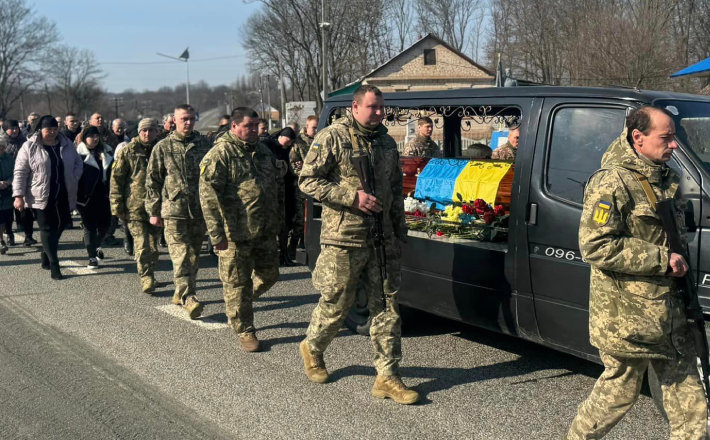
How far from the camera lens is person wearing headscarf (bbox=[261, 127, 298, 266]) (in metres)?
9.32

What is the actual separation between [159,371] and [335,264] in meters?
1.68

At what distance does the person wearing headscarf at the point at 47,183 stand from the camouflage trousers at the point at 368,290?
5100 mm

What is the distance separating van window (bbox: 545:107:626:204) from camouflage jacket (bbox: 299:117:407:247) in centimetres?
104

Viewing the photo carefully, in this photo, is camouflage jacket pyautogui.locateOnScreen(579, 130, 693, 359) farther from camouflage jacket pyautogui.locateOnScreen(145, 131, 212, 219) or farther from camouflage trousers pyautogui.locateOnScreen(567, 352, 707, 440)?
camouflage jacket pyautogui.locateOnScreen(145, 131, 212, 219)

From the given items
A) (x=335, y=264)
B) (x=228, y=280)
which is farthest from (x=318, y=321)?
(x=228, y=280)

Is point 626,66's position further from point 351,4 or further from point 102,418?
point 102,418

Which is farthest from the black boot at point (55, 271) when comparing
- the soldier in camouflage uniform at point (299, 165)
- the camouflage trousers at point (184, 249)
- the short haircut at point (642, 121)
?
the short haircut at point (642, 121)

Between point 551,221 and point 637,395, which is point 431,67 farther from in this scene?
point 637,395

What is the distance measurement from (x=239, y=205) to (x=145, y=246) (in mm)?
2647

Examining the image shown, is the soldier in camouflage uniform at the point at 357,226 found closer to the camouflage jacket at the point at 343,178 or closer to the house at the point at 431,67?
the camouflage jacket at the point at 343,178

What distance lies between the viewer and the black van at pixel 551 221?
4.09m

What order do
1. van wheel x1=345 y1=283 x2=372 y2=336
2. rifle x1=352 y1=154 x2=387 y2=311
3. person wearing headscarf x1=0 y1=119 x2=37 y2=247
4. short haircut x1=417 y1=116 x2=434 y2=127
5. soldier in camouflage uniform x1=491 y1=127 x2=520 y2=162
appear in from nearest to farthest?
rifle x1=352 y1=154 x2=387 y2=311, van wheel x1=345 y1=283 x2=372 y2=336, short haircut x1=417 y1=116 x2=434 y2=127, soldier in camouflage uniform x1=491 y1=127 x2=520 y2=162, person wearing headscarf x1=0 y1=119 x2=37 y2=247

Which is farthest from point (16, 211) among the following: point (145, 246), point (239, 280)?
point (239, 280)

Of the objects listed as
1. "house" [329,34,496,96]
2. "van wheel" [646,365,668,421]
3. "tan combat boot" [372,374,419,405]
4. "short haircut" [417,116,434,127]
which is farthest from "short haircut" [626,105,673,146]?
"house" [329,34,496,96]
